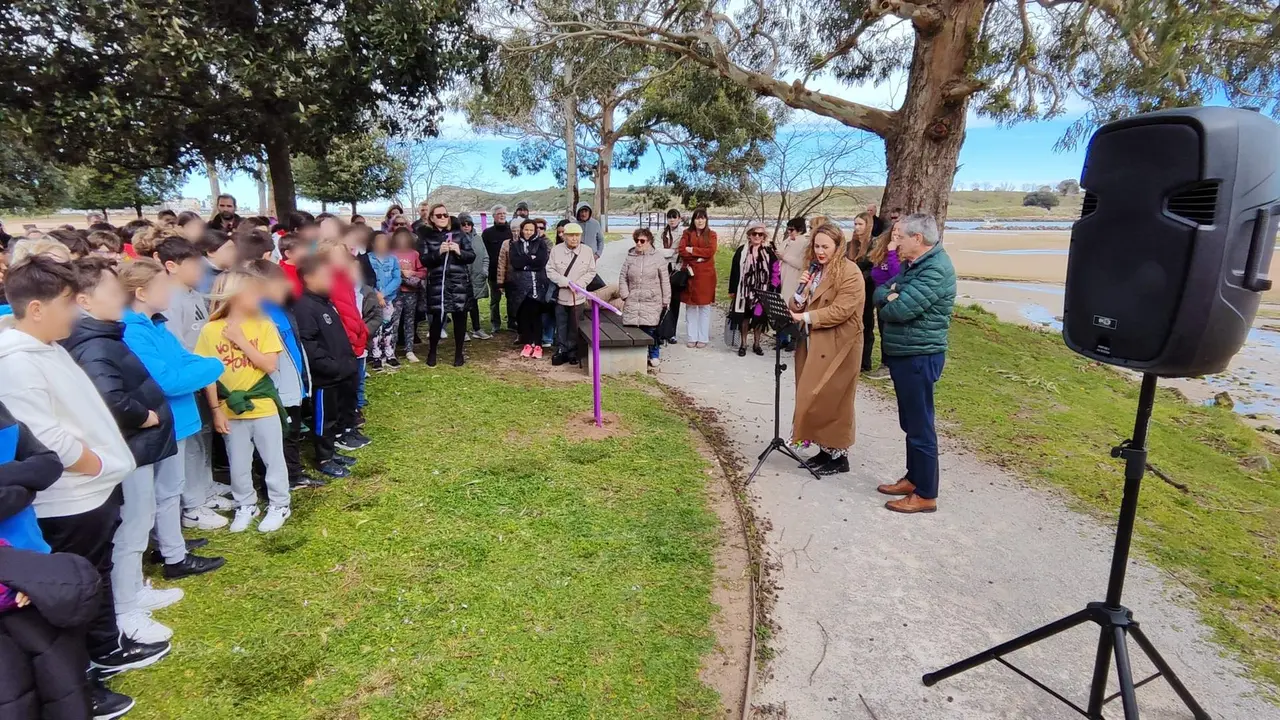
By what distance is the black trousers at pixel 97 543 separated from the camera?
2.33 metres

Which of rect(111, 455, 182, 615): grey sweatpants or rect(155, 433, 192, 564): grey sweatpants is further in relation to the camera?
rect(155, 433, 192, 564): grey sweatpants

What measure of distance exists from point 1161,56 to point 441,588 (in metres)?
9.31

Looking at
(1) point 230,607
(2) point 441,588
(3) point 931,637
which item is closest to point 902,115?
(3) point 931,637

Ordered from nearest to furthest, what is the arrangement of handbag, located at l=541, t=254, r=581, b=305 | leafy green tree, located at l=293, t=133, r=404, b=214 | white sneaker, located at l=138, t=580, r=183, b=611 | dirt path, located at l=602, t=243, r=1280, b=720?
1. dirt path, located at l=602, t=243, r=1280, b=720
2. white sneaker, located at l=138, t=580, r=183, b=611
3. handbag, located at l=541, t=254, r=581, b=305
4. leafy green tree, located at l=293, t=133, r=404, b=214

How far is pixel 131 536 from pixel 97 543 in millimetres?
449

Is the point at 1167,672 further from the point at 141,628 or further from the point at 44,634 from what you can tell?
the point at 141,628

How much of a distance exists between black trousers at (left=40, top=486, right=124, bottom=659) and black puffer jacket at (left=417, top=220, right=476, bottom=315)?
4.84 metres

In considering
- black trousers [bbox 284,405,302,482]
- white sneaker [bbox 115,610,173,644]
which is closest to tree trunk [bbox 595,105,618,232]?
black trousers [bbox 284,405,302,482]

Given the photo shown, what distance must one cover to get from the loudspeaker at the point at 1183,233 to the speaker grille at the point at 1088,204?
0.25 ft

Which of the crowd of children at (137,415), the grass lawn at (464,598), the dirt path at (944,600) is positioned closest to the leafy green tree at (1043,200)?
the dirt path at (944,600)

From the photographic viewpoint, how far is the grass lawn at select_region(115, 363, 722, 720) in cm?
264

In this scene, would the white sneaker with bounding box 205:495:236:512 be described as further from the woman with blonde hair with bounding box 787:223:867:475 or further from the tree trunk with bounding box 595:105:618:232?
the tree trunk with bounding box 595:105:618:232


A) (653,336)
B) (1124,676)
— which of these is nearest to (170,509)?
(1124,676)

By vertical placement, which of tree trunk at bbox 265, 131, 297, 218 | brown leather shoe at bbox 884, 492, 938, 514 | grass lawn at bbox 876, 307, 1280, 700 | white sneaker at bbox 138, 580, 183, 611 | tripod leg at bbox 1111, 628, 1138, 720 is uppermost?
tree trunk at bbox 265, 131, 297, 218
